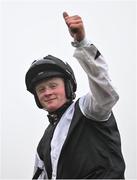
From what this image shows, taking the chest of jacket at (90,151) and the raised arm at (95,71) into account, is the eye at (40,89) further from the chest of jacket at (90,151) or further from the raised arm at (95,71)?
the raised arm at (95,71)

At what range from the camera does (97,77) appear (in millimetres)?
Answer: 2318

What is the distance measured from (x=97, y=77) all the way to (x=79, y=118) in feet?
1.10

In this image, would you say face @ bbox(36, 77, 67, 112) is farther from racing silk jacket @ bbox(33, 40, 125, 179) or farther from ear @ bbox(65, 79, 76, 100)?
racing silk jacket @ bbox(33, 40, 125, 179)

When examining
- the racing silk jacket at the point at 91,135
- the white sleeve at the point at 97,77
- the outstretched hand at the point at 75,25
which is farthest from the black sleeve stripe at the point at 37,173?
the outstretched hand at the point at 75,25

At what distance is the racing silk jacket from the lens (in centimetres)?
232

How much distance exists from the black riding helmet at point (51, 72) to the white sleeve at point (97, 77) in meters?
0.44

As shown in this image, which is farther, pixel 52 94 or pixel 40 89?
pixel 40 89

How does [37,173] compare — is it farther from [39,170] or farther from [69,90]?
[69,90]

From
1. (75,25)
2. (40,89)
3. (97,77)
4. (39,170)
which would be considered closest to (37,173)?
(39,170)

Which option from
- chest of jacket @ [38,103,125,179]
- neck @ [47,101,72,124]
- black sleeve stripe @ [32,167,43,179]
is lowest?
black sleeve stripe @ [32,167,43,179]

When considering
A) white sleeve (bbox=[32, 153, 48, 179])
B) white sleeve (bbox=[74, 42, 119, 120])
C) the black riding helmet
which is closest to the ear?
the black riding helmet

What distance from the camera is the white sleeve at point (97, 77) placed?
2.30 meters

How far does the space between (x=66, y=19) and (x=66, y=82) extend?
68cm

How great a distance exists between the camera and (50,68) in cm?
281
